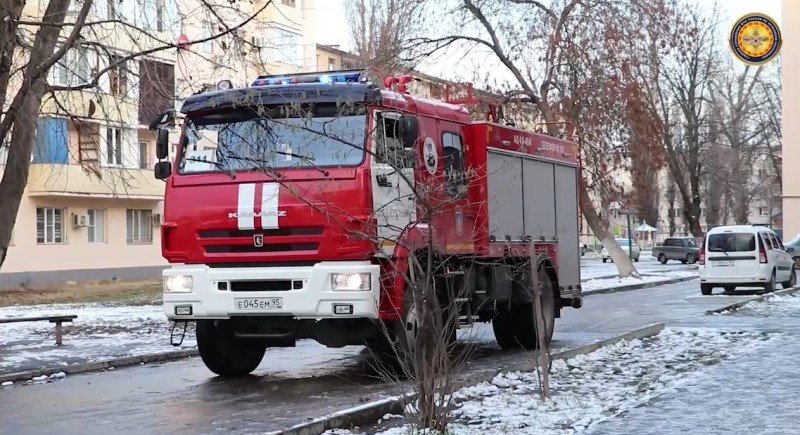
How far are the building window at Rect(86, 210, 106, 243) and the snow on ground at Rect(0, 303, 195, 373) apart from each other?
1918 centimetres

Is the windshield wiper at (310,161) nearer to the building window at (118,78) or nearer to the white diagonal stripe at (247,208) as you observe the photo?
the white diagonal stripe at (247,208)

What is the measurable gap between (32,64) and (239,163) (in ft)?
17.6

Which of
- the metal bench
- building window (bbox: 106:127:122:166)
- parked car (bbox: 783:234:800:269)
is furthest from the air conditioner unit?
parked car (bbox: 783:234:800:269)

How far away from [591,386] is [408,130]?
3.13 meters

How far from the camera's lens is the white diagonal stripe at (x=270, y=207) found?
11125mm

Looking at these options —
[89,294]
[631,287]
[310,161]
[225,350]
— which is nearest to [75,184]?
[89,294]

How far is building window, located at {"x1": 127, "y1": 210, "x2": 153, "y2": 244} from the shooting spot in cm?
4697

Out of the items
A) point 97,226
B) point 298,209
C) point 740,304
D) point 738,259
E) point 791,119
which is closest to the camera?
point 298,209

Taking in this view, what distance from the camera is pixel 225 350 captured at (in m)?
12.7

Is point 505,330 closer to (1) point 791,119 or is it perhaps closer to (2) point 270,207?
(2) point 270,207

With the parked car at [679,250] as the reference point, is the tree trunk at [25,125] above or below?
above

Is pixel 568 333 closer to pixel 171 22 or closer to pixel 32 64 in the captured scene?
pixel 171 22

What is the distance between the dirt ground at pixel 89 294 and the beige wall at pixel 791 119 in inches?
1191

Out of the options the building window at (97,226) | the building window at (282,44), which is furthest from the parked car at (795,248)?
the building window at (282,44)
